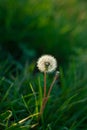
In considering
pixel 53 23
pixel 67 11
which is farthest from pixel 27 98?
pixel 67 11

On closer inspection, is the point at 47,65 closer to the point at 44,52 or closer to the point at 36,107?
the point at 36,107

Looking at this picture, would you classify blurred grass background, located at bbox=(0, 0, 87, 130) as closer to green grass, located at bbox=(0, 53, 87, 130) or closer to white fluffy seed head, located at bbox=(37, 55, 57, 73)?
green grass, located at bbox=(0, 53, 87, 130)

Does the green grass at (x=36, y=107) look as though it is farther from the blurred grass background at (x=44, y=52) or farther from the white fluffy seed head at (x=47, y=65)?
the white fluffy seed head at (x=47, y=65)

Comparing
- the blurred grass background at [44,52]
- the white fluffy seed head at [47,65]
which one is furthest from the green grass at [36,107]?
the white fluffy seed head at [47,65]

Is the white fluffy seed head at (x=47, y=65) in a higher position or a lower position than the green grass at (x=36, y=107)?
higher

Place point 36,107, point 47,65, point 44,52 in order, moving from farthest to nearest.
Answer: point 44,52 → point 36,107 → point 47,65

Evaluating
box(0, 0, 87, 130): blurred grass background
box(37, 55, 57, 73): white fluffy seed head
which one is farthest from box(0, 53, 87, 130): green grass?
box(37, 55, 57, 73): white fluffy seed head

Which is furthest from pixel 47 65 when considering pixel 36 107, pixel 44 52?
pixel 44 52

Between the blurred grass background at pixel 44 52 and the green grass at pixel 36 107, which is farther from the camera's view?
the blurred grass background at pixel 44 52

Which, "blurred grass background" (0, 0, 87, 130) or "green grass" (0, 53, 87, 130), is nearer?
"green grass" (0, 53, 87, 130)
